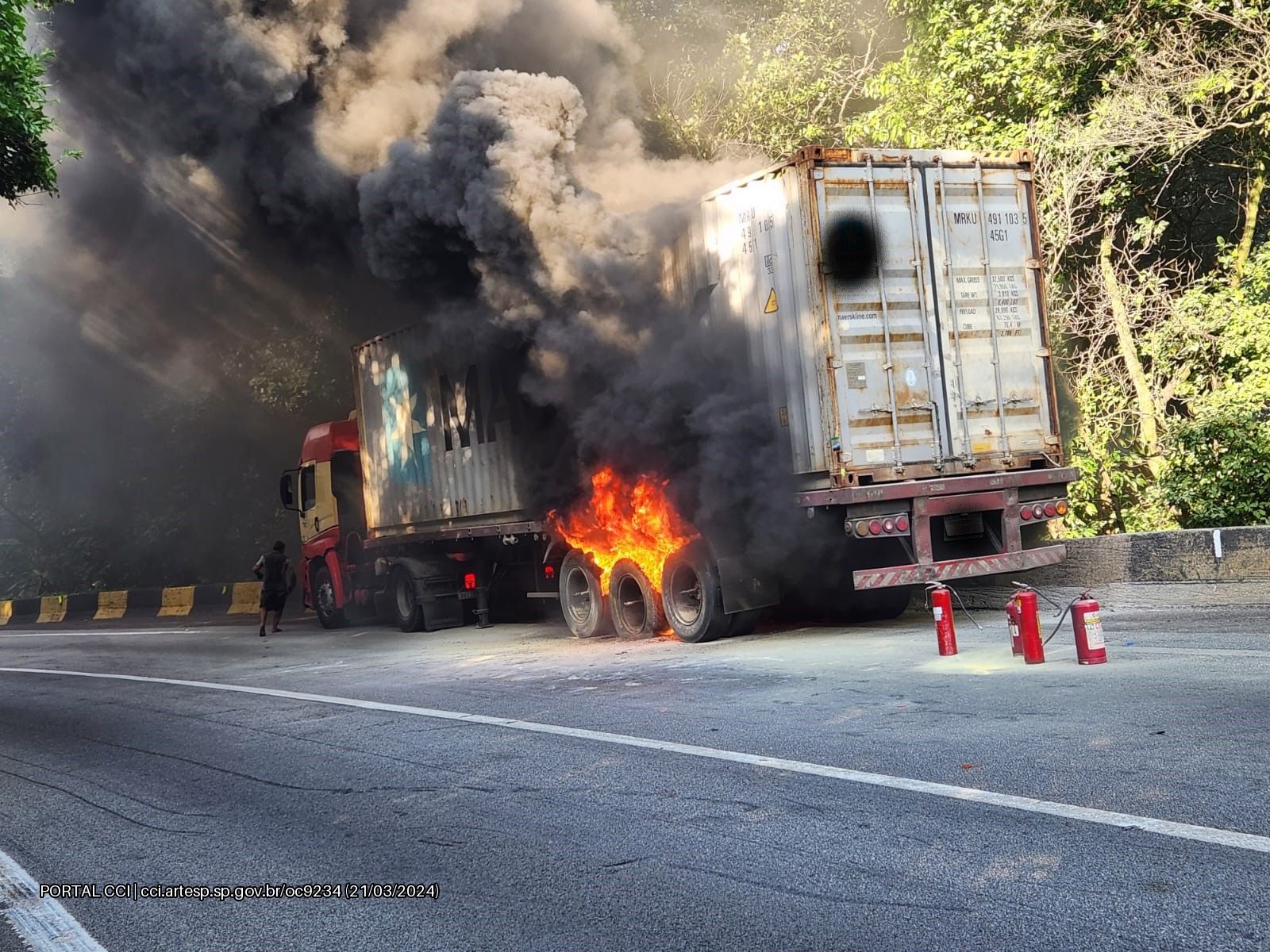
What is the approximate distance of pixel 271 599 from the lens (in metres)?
19.2

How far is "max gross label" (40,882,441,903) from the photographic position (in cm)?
449

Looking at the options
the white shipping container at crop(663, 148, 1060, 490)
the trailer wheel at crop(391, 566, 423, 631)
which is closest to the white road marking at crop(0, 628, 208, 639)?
the trailer wheel at crop(391, 566, 423, 631)

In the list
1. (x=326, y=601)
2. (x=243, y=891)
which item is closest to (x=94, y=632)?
(x=326, y=601)

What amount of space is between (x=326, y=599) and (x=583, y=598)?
24.3 feet

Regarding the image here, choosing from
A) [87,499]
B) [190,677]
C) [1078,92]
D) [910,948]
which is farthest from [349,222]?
[87,499]

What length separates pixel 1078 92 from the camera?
51.3 feet

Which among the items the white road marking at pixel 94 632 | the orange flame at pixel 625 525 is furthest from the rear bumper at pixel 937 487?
the white road marking at pixel 94 632

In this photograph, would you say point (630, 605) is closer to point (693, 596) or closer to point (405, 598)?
point (693, 596)

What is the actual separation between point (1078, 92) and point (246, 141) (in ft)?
35.7

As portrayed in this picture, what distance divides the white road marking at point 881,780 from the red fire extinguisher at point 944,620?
314 cm

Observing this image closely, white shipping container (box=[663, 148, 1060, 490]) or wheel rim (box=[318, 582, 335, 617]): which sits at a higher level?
white shipping container (box=[663, 148, 1060, 490])

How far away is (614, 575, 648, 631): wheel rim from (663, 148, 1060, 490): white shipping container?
3.02 meters

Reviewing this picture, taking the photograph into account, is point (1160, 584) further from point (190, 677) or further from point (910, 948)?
point (190, 677)

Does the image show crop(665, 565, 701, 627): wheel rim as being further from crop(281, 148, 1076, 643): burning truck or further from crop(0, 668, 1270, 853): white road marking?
crop(0, 668, 1270, 853): white road marking
